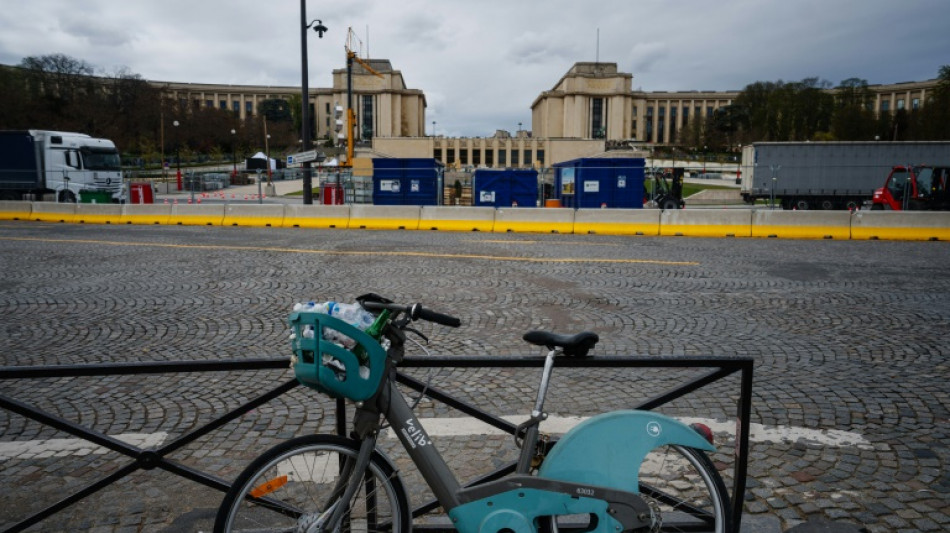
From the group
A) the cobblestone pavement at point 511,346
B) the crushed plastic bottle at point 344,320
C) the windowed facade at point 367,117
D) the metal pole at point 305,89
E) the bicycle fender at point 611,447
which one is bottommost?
the cobblestone pavement at point 511,346

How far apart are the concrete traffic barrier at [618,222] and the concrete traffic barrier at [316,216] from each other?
6.73 m

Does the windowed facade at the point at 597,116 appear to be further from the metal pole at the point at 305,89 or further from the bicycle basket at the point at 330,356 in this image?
the bicycle basket at the point at 330,356

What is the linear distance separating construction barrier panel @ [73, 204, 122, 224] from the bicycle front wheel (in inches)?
816

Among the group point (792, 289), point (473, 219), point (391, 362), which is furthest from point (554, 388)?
point (473, 219)

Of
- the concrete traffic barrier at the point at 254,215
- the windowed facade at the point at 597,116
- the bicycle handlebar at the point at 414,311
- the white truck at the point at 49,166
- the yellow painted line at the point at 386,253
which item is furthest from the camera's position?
the windowed facade at the point at 597,116

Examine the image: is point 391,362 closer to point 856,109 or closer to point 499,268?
point 499,268

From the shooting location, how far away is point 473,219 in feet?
60.7

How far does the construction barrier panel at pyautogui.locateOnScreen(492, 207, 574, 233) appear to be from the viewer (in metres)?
17.9

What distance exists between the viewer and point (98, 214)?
20703mm

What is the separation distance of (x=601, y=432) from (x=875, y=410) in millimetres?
3339

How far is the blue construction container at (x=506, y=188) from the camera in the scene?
2564cm

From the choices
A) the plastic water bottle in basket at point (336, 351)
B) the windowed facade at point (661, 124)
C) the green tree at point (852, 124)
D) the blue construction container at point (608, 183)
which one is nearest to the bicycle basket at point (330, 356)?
the plastic water bottle in basket at point (336, 351)

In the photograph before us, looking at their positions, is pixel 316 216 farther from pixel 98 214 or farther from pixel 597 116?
pixel 597 116

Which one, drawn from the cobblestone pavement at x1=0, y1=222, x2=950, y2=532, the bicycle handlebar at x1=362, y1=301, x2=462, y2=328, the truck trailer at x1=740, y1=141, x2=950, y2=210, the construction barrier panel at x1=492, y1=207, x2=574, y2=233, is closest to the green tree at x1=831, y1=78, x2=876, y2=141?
the truck trailer at x1=740, y1=141, x2=950, y2=210
